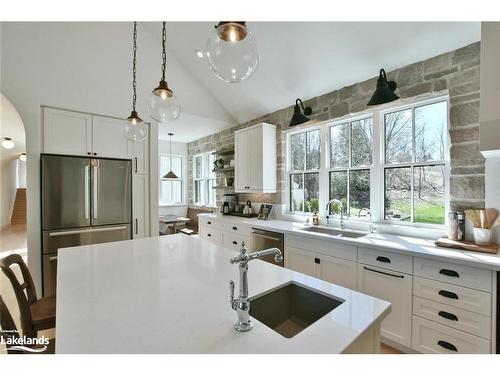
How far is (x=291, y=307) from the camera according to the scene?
136cm

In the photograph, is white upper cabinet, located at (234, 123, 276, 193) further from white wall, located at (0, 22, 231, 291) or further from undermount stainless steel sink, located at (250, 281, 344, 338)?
undermount stainless steel sink, located at (250, 281, 344, 338)

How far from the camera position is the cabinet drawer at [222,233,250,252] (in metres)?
3.61

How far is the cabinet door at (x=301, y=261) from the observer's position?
2656 mm

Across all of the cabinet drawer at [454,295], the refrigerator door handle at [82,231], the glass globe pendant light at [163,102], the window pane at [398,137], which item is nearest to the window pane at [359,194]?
the window pane at [398,137]

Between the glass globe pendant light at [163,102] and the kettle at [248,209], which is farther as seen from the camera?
the kettle at [248,209]

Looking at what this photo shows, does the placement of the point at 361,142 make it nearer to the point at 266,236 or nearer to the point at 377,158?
the point at 377,158

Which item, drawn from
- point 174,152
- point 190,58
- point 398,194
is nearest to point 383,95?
point 398,194

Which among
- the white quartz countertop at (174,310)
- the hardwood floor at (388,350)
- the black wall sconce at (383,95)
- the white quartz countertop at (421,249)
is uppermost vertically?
the black wall sconce at (383,95)

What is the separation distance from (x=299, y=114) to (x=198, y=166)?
379cm

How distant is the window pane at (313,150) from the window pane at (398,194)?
999mm

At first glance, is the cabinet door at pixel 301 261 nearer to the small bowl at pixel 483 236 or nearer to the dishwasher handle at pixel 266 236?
the dishwasher handle at pixel 266 236

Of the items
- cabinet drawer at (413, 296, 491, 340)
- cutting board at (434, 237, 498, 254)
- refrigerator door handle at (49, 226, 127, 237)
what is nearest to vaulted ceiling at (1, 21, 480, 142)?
refrigerator door handle at (49, 226, 127, 237)

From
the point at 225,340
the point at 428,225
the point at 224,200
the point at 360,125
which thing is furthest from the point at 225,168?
the point at 225,340
